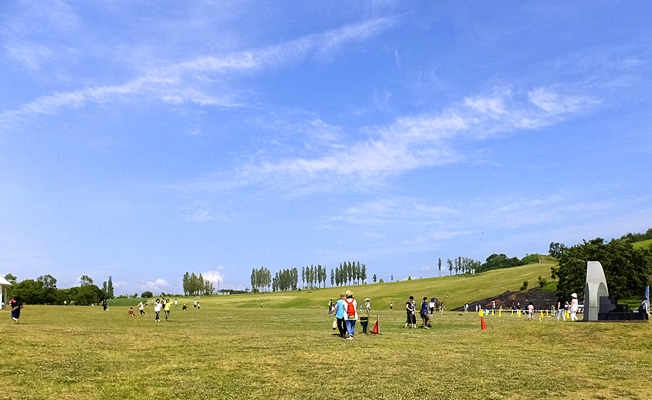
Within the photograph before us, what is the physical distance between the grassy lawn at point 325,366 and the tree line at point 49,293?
409ft

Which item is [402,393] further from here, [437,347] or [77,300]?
[77,300]

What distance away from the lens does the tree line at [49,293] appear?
13875 cm

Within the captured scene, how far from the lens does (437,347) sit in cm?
2281

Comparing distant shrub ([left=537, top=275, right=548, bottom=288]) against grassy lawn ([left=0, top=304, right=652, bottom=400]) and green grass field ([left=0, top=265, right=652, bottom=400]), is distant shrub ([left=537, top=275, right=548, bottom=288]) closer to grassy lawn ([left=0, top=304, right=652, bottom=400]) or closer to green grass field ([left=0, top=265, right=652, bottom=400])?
green grass field ([left=0, top=265, right=652, bottom=400])

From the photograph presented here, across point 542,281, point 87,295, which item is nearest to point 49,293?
point 87,295

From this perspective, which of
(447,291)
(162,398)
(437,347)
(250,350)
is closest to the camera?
(162,398)

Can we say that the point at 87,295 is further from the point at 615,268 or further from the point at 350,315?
the point at 350,315

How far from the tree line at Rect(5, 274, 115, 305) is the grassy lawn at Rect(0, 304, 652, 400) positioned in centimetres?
12471

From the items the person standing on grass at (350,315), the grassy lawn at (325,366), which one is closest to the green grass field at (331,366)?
the grassy lawn at (325,366)

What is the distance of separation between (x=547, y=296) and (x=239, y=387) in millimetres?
93894

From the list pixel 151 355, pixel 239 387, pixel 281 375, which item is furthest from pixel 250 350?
pixel 239 387

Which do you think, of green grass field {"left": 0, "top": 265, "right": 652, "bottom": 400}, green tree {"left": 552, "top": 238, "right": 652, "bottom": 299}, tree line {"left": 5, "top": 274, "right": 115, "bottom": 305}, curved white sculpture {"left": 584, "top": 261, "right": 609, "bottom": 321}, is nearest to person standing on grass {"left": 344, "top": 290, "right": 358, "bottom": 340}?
green grass field {"left": 0, "top": 265, "right": 652, "bottom": 400}

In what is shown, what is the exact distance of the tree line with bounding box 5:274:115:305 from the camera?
139m

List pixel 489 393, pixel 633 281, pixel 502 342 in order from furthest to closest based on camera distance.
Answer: pixel 633 281 → pixel 502 342 → pixel 489 393
